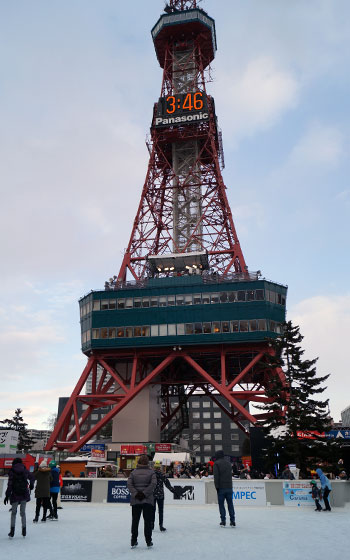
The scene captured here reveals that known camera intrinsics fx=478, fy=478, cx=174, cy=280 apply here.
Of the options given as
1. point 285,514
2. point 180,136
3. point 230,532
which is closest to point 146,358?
point 180,136

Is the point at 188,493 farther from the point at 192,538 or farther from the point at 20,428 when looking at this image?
the point at 20,428

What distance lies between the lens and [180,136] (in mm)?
83188

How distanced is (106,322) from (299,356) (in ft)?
99.8

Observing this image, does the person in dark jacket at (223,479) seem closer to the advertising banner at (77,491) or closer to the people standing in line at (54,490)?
the people standing in line at (54,490)

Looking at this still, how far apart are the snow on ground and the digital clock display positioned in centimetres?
7262

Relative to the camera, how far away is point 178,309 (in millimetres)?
63125

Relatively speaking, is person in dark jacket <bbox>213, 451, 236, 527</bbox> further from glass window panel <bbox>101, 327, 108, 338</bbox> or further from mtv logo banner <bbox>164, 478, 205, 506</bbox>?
glass window panel <bbox>101, 327, 108, 338</bbox>

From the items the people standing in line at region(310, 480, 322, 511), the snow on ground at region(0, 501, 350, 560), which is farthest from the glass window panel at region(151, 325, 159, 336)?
the snow on ground at region(0, 501, 350, 560)

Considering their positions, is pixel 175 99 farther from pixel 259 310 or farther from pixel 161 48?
pixel 259 310

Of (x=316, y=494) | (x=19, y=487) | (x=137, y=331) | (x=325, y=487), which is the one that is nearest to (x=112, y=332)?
(x=137, y=331)

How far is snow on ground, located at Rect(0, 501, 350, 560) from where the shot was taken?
395 inches

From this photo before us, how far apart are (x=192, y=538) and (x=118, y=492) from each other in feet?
45.1

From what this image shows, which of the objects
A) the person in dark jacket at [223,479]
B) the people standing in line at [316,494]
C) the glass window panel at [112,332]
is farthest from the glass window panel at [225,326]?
the person in dark jacket at [223,479]

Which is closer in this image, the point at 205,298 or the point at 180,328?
the point at 180,328
